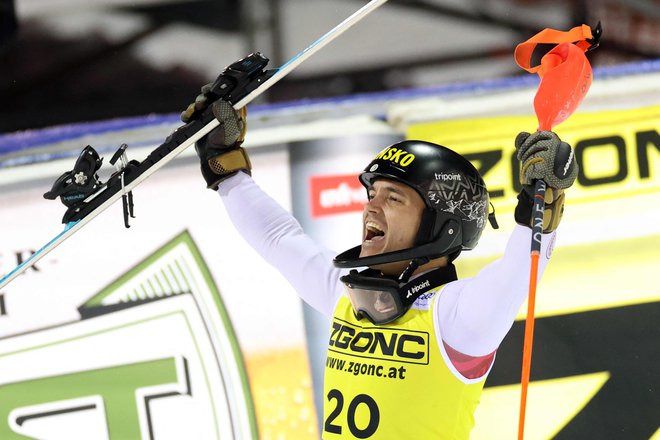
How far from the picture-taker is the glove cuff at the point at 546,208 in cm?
222

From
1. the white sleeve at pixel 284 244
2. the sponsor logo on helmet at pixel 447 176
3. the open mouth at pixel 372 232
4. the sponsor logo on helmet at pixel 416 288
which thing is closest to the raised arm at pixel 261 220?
the white sleeve at pixel 284 244

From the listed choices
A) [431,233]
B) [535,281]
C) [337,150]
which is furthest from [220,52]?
[535,281]

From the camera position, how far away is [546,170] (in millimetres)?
2166

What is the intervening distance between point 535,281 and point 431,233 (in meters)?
0.35

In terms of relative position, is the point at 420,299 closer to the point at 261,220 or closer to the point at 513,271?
the point at 513,271

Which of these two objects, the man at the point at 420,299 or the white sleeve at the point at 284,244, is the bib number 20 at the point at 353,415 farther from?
the white sleeve at the point at 284,244

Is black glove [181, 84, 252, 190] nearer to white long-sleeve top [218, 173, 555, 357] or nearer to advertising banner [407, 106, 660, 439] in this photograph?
white long-sleeve top [218, 173, 555, 357]

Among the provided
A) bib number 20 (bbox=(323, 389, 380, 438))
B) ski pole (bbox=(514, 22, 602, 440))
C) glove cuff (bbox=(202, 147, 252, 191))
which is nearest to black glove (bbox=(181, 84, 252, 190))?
glove cuff (bbox=(202, 147, 252, 191))

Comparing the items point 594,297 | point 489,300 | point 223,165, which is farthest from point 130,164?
point 594,297

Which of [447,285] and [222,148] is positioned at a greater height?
[222,148]

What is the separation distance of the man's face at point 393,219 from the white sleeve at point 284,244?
205 millimetres

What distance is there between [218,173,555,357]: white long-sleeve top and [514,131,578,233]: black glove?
1.9 inches

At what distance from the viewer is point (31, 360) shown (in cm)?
367

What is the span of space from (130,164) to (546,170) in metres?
1.10
